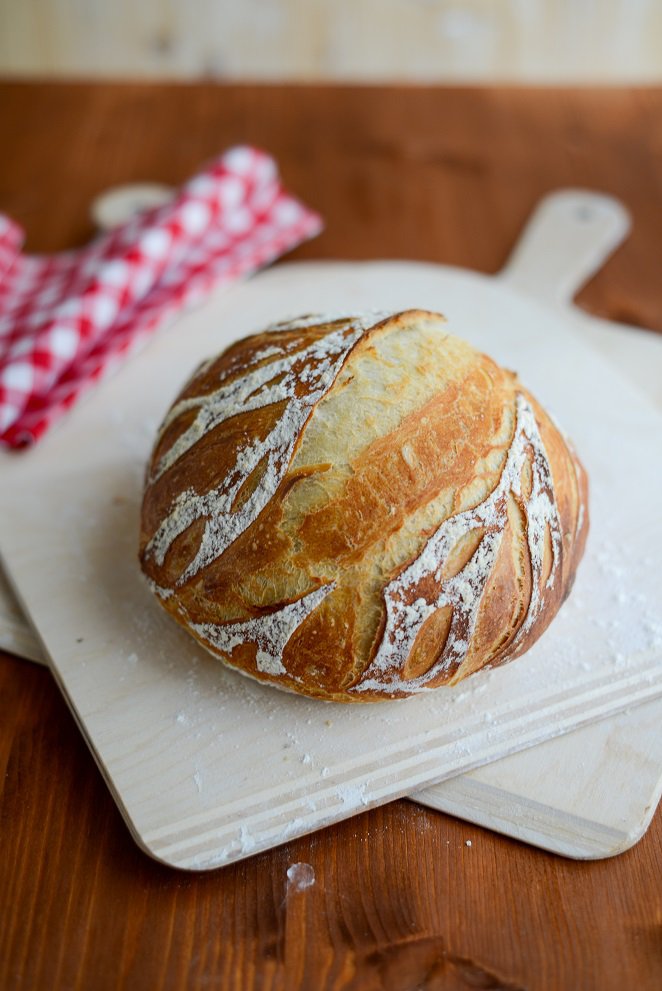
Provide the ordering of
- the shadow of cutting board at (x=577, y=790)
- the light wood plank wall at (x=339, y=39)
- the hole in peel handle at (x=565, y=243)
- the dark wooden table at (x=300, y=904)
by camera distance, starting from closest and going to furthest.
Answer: the dark wooden table at (x=300, y=904) → the shadow of cutting board at (x=577, y=790) → the hole in peel handle at (x=565, y=243) → the light wood plank wall at (x=339, y=39)

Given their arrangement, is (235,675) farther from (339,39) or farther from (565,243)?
(339,39)

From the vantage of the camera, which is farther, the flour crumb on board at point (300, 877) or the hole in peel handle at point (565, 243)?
the hole in peel handle at point (565, 243)

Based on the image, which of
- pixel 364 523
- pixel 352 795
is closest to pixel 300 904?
pixel 352 795

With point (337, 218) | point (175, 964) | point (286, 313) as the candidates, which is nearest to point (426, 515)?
point (175, 964)

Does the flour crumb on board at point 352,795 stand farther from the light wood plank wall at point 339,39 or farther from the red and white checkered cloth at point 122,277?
the light wood plank wall at point 339,39

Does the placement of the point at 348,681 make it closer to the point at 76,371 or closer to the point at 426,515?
the point at 426,515

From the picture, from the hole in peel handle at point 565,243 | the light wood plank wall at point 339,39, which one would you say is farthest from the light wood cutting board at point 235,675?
the light wood plank wall at point 339,39

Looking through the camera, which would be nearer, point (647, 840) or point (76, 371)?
point (647, 840)
